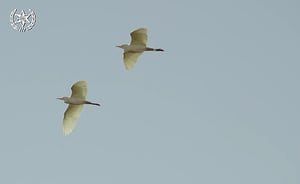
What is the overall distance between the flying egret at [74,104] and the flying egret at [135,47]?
4.66 meters

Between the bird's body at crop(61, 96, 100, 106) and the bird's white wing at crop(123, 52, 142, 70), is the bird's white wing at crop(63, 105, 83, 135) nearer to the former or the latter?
the bird's body at crop(61, 96, 100, 106)

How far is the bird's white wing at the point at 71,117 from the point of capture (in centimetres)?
6975

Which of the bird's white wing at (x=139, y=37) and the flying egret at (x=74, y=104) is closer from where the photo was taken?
the bird's white wing at (x=139, y=37)

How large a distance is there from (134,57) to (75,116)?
810 centimetres

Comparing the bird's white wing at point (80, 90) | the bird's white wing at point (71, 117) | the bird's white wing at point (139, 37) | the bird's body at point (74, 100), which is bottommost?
the bird's white wing at point (71, 117)

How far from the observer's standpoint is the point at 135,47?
67.6m

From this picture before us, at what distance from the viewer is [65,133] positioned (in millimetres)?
69312

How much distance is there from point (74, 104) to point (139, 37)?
9.19 m

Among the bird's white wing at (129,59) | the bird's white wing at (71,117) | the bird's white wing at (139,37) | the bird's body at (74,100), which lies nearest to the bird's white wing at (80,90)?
the bird's body at (74,100)

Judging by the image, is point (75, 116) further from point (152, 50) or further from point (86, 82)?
point (152, 50)

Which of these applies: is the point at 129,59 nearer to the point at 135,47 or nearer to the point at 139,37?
the point at 135,47

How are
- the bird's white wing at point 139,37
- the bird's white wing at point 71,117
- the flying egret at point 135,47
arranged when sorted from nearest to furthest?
the bird's white wing at point 139,37, the flying egret at point 135,47, the bird's white wing at point 71,117

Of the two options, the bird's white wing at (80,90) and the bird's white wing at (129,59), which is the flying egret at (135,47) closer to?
the bird's white wing at (129,59)

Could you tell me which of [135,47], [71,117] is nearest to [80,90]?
[71,117]
